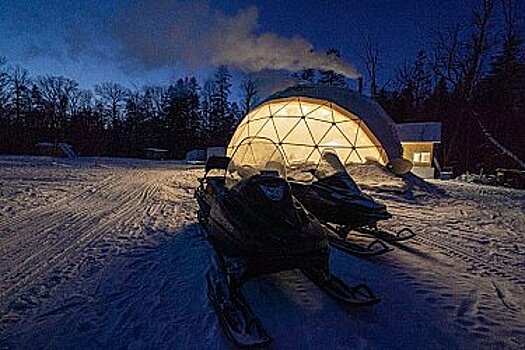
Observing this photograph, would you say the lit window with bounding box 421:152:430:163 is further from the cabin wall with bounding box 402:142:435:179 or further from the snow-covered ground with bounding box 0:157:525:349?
the snow-covered ground with bounding box 0:157:525:349

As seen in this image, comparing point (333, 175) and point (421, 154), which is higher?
point (421, 154)

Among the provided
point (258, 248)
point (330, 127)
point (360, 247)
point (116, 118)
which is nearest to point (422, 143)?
point (330, 127)

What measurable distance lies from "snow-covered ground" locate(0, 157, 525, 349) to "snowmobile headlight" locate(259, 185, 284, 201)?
964mm

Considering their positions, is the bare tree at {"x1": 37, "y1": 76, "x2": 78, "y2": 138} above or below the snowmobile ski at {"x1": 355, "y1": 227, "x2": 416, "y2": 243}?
above

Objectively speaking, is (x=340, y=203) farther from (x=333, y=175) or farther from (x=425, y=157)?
(x=425, y=157)

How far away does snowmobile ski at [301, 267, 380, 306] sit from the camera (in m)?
3.03

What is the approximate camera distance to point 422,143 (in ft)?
66.9

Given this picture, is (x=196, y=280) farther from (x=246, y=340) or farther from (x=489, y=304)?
(x=489, y=304)

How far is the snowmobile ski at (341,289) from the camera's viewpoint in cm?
303

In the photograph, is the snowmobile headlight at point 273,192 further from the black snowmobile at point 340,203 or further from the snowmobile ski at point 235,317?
the black snowmobile at point 340,203

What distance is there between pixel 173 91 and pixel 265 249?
153 feet

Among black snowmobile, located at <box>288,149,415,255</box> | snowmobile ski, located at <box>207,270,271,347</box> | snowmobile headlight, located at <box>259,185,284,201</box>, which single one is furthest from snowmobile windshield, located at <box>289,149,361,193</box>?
snowmobile ski, located at <box>207,270,271,347</box>

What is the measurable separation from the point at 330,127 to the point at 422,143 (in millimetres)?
10430

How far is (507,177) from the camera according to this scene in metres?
15.8
